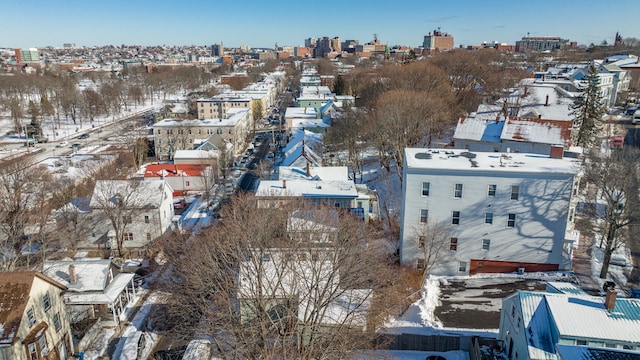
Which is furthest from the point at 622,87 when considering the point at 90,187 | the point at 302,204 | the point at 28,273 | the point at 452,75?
the point at 28,273

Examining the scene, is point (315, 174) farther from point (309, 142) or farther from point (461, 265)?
point (461, 265)

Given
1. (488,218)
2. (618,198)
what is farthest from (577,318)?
(618,198)

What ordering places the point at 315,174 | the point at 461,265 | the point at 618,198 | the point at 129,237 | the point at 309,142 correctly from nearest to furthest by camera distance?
the point at 618,198, the point at 461,265, the point at 129,237, the point at 315,174, the point at 309,142

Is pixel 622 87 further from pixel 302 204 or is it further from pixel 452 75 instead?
pixel 302 204

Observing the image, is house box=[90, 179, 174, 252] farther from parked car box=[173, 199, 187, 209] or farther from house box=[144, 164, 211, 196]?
house box=[144, 164, 211, 196]

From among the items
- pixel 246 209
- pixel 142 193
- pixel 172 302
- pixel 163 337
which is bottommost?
pixel 163 337

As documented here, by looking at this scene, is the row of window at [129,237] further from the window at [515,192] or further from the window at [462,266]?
the window at [515,192]

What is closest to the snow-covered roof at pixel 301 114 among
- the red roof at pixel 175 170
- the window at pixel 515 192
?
the red roof at pixel 175 170
